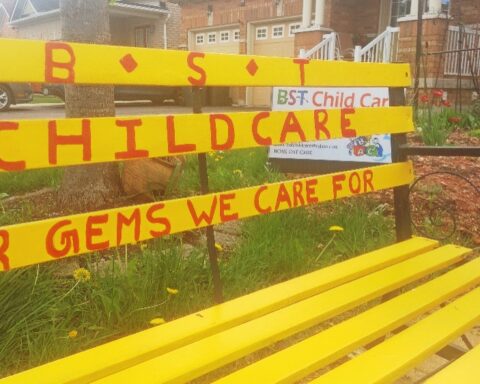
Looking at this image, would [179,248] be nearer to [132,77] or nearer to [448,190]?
[132,77]

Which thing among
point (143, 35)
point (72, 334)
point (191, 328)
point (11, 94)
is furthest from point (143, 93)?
point (191, 328)

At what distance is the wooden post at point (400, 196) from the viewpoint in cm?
214

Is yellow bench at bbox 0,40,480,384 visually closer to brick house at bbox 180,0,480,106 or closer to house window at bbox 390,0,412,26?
brick house at bbox 180,0,480,106

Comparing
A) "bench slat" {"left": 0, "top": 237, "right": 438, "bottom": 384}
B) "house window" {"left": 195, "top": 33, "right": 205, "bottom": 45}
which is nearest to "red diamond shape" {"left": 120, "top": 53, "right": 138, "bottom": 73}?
"bench slat" {"left": 0, "top": 237, "right": 438, "bottom": 384}

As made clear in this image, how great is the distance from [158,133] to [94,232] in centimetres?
32

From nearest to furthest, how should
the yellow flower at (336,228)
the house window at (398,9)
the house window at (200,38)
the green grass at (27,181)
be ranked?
the yellow flower at (336,228)
the green grass at (27,181)
the house window at (398,9)
the house window at (200,38)

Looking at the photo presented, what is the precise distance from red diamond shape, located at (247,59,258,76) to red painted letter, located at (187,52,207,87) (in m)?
0.17

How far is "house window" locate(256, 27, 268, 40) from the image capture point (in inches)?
615

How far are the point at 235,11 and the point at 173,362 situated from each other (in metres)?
16.0

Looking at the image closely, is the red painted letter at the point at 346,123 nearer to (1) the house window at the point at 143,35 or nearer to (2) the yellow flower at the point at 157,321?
(2) the yellow flower at the point at 157,321

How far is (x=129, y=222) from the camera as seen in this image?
1394 mm

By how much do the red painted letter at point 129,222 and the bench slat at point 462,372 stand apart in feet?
2.62

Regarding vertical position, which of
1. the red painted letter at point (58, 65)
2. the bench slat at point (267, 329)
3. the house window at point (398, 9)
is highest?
the house window at point (398, 9)

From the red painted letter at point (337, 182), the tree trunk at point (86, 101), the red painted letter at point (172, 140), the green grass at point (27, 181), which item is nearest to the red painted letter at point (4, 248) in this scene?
the red painted letter at point (172, 140)
